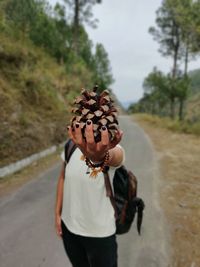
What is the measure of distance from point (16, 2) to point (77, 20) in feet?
26.1

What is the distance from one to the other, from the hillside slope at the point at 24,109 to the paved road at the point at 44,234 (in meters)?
1.60

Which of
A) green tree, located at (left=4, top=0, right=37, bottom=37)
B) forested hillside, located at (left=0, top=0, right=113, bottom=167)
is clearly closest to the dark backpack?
forested hillside, located at (left=0, top=0, right=113, bottom=167)

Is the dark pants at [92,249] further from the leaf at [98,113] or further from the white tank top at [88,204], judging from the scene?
the leaf at [98,113]

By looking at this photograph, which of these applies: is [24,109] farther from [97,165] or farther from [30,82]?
[97,165]

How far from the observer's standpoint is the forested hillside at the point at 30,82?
25.0 feet

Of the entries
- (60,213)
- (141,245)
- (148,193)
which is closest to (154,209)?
(148,193)

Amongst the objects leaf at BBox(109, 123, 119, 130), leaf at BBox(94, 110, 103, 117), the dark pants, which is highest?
leaf at BBox(94, 110, 103, 117)

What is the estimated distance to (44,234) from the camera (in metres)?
3.97

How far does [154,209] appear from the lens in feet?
15.5

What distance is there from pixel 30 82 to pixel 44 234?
21.7 ft

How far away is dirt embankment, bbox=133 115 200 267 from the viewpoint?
11.3 feet

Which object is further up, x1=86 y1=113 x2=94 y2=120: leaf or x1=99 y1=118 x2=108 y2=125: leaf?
x1=86 y1=113 x2=94 y2=120: leaf

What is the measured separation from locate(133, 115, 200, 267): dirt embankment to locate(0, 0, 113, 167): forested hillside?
11.6 ft

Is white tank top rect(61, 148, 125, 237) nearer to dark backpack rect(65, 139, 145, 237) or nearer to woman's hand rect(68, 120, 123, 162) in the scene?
dark backpack rect(65, 139, 145, 237)
